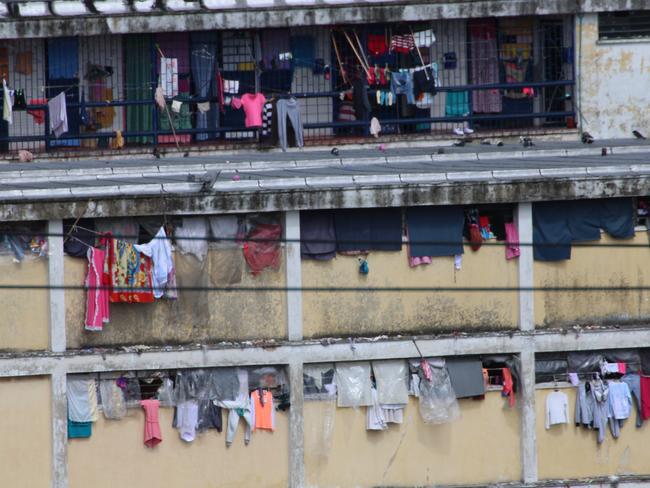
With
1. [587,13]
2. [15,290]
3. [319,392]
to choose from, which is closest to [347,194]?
[319,392]

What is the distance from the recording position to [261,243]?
22.3 metres

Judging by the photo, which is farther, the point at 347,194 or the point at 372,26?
the point at 372,26

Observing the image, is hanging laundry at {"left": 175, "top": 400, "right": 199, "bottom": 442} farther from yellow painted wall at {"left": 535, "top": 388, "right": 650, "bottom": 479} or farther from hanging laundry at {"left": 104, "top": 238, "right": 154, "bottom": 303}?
yellow painted wall at {"left": 535, "top": 388, "right": 650, "bottom": 479}

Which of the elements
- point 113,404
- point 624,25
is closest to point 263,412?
point 113,404

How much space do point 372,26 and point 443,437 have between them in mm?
7854

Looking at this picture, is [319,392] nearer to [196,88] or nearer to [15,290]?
[15,290]

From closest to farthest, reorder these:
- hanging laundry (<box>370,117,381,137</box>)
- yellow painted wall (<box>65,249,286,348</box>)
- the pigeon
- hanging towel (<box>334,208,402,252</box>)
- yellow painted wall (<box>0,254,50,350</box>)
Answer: yellow painted wall (<box>0,254,50,350</box>), yellow painted wall (<box>65,249,286,348</box>), hanging towel (<box>334,208,402,252</box>), the pigeon, hanging laundry (<box>370,117,381,137</box>)

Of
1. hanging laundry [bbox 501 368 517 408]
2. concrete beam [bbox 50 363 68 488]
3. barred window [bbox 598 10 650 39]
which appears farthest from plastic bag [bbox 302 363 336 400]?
barred window [bbox 598 10 650 39]

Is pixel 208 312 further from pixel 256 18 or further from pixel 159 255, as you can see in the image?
pixel 256 18

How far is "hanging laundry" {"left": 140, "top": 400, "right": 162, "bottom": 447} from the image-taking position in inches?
871

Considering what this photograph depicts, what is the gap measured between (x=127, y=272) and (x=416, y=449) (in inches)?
193

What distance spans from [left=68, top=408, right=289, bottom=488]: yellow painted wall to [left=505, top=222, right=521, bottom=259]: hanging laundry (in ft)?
13.4

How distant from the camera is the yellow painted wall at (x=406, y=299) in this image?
22578mm

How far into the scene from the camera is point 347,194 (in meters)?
21.9
